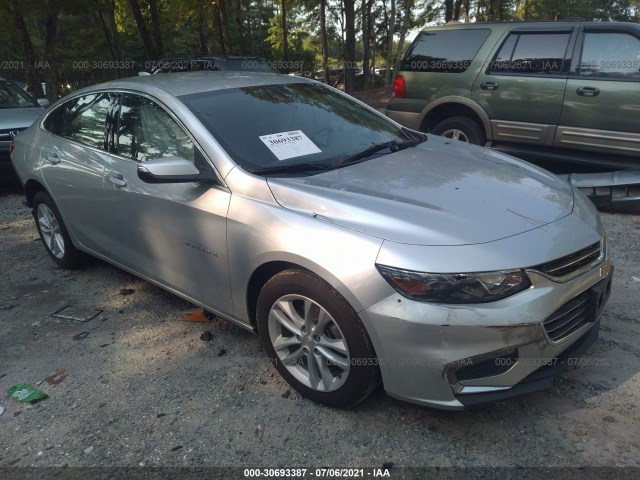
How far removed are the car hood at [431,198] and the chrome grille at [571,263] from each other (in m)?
0.20

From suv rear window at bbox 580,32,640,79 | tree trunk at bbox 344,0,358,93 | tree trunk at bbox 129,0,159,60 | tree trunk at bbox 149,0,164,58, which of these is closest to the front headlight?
suv rear window at bbox 580,32,640,79

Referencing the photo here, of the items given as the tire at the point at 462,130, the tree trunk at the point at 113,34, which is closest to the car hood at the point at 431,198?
the tire at the point at 462,130

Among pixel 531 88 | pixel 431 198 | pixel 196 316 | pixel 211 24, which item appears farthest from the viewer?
pixel 211 24

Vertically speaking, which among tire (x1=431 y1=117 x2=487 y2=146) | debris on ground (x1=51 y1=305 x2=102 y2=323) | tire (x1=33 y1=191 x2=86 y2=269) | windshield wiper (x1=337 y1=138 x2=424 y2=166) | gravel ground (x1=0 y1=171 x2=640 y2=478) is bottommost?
debris on ground (x1=51 y1=305 x2=102 y2=323)

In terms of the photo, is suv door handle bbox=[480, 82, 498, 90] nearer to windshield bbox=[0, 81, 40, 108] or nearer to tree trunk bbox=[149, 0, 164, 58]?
windshield bbox=[0, 81, 40, 108]

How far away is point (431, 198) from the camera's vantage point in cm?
261

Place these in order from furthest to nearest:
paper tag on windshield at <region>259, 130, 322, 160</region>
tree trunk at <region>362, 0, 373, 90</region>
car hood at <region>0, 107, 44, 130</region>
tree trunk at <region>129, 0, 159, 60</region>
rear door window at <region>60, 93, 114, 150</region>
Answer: tree trunk at <region>362, 0, 373, 90</region>
tree trunk at <region>129, 0, 159, 60</region>
car hood at <region>0, 107, 44, 130</region>
rear door window at <region>60, 93, 114, 150</region>
paper tag on windshield at <region>259, 130, 322, 160</region>

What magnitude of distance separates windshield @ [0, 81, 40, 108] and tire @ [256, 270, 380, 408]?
7.85 meters

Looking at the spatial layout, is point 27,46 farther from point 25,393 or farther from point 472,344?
point 472,344

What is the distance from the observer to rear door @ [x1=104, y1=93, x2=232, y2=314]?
2980mm

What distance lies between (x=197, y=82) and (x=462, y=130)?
4.12 m

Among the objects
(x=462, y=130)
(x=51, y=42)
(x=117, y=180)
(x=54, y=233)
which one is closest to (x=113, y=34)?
(x=51, y=42)

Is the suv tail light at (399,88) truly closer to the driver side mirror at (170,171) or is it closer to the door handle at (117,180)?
the door handle at (117,180)

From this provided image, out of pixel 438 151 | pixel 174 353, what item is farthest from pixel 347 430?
pixel 438 151
